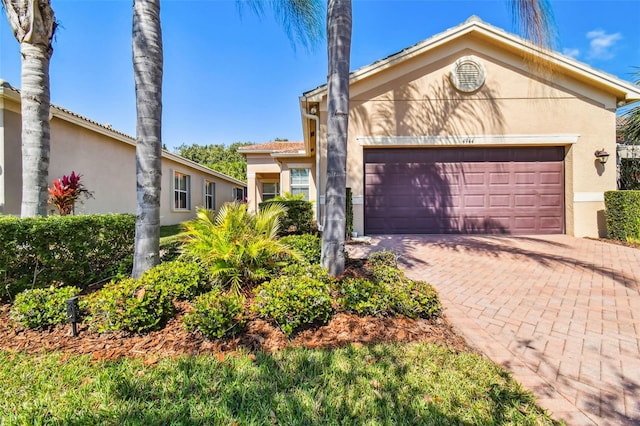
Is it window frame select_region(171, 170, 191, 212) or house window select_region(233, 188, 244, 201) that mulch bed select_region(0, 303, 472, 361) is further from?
house window select_region(233, 188, 244, 201)

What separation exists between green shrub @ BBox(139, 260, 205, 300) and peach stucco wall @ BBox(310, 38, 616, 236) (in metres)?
5.78

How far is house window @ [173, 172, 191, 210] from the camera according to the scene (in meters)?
14.0

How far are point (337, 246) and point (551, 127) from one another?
907 centimetres

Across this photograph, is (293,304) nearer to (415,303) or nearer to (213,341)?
(213,341)

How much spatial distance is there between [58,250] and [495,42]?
11.8 m

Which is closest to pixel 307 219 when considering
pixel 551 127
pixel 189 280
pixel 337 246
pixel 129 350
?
pixel 337 246

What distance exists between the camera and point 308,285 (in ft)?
10.2

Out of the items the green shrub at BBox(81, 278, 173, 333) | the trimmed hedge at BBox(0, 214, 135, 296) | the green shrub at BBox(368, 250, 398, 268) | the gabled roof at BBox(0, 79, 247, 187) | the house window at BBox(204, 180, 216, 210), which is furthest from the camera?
the house window at BBox(204, 180, 216, 210)

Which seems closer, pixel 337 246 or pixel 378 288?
pixel 378 288

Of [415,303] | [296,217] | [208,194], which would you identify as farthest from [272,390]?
[208,194]

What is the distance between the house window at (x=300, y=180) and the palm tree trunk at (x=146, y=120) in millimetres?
10462

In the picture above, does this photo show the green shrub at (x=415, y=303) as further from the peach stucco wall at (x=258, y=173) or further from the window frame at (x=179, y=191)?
the window frame at (x=179, y=191)

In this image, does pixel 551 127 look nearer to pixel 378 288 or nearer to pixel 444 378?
pixel 378 288

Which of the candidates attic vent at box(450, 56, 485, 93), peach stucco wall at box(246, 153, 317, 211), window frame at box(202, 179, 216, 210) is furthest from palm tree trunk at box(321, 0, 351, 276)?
window frame at box(202, 179, 216, 210)
